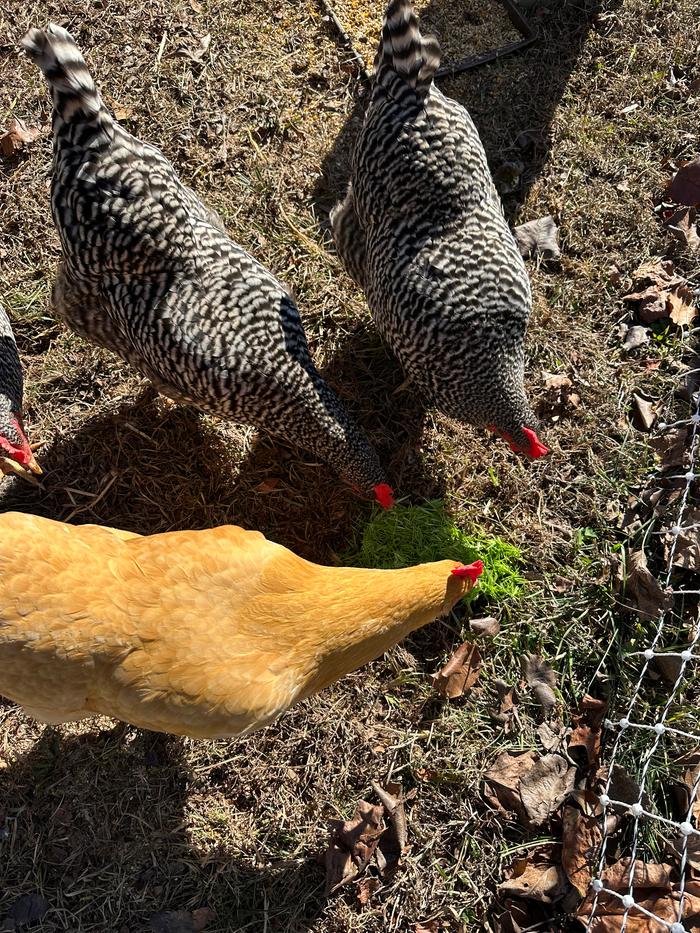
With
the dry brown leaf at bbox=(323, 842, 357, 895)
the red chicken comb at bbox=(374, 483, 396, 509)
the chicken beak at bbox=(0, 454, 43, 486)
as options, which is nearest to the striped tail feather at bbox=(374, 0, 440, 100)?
the red chicken comb at bbox=(374, 483, 396, 509)

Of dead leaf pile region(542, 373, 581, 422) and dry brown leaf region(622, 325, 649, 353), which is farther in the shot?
dry brown leaf region(622, 325, 649, 353)

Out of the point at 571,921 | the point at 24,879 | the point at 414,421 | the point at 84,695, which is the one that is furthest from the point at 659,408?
the point at 24,879

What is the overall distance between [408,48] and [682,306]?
2.36 meters

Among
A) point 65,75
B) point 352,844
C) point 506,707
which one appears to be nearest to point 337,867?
point 352,844

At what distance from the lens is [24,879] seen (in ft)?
10.8

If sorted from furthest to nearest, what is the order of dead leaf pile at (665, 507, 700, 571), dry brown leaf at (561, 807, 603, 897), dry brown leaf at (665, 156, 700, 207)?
dry brown leaf at (665, 156, 700, 207), dead leaf pile at (665, 507, 700, 571), dry brown leaf at (561, 807, 603, 897)

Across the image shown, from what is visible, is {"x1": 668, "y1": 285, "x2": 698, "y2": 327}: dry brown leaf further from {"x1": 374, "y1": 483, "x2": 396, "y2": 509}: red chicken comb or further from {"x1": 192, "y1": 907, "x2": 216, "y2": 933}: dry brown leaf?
{"x1": 192, "y1": 907, "x2": 216, "y2": 933}: dry brown leaf

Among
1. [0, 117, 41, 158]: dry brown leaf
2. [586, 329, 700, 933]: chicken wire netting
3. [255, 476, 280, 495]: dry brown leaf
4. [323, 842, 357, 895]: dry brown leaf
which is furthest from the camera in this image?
[0, 117, 41, 158]: dry brown leaf

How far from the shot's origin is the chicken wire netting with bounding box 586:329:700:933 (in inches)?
119

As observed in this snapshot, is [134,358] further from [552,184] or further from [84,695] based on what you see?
[552,184]

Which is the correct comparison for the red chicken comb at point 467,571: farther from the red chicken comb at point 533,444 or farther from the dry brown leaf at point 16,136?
the dry brown leaf at point 16,136

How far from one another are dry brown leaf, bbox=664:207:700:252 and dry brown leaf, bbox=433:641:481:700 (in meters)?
2.92

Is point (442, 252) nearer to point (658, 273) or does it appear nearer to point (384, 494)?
point (384, 494)

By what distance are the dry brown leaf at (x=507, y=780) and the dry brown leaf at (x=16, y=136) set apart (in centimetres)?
467
